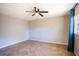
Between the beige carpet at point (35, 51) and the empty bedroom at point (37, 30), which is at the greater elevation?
the empty bedroom at point (37, 30)

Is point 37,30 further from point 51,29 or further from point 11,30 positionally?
point 11,30

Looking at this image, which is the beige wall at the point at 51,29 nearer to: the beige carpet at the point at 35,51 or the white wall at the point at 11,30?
the white wall at the point at 11,30

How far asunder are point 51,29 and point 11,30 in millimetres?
3056

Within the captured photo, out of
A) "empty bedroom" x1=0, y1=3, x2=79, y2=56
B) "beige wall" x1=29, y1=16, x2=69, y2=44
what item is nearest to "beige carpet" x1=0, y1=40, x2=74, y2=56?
"empty bedroom" x1=0, y1=3, x2=79, y2=56

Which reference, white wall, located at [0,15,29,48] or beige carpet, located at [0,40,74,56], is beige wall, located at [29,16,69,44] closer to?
white wall, located at [0,15,29,48]

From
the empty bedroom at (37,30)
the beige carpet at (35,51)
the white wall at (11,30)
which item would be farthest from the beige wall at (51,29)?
the beige carpet at (35,51)

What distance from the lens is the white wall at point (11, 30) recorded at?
17.0 ft

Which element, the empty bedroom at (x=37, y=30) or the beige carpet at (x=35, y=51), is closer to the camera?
the beige carpet at (x=35, y=51)

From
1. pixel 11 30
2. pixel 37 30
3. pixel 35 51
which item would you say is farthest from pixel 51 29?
pixel 11 30

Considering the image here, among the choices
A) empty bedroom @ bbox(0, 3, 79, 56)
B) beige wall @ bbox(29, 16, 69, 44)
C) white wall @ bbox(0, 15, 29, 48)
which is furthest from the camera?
beige wall @ bbox(29, 16, 69, 44)

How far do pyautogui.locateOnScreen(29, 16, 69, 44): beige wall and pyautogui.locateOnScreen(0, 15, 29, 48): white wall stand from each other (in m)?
0.83

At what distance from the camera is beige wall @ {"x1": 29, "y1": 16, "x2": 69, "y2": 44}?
6230mm

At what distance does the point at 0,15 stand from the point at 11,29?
1.26 meters

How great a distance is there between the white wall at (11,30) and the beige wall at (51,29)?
828 mm
